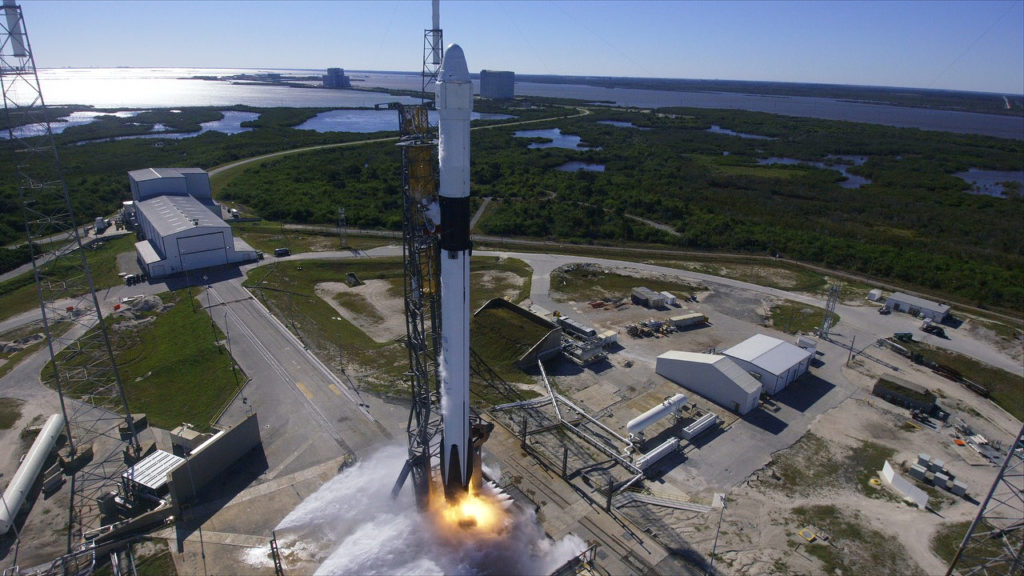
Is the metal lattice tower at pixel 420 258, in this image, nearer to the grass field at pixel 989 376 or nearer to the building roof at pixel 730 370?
the building roof at pixel 730 370

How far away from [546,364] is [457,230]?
24.6 m

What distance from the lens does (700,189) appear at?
4695 inches

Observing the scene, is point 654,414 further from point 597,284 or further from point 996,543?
point 597,284

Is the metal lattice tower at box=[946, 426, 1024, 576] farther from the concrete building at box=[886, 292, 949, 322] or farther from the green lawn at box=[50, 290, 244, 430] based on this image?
the green lawn at box=[50, 290, 244, 430]

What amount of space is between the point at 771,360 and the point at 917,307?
1079 inches

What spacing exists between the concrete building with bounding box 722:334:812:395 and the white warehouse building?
57453 mm

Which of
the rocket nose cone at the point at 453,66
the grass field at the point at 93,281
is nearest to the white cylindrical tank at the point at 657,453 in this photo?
the rocket nose cone at the point at 453,66

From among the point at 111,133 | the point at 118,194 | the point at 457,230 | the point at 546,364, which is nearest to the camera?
the point at 457,230

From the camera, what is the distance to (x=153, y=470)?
30.4 m

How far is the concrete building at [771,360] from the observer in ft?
140

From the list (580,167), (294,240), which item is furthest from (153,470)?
(580,167)

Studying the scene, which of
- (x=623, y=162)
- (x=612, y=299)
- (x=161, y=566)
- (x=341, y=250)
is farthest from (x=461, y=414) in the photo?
(x=623, y=162)

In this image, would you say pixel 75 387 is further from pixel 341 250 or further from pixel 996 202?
pixel 996 202

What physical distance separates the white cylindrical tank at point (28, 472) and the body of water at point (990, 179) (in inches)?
6726
